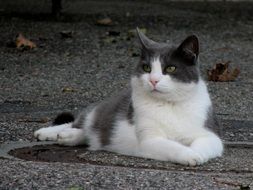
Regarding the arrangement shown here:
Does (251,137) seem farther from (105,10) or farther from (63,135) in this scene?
(105,10)

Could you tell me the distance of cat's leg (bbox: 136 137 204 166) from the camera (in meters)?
4.88

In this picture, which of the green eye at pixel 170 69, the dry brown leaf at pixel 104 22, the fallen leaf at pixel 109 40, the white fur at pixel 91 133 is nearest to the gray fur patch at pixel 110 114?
the white fur at pixel 91 133

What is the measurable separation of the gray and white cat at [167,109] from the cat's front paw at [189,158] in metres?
0.08

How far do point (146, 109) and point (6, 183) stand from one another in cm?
141

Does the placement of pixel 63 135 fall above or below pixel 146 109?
below

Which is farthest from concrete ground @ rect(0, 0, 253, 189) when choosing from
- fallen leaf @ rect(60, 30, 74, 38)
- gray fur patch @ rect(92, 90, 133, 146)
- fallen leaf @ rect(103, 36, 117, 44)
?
gray fur patch @ rect(92, 90, 133, 146)

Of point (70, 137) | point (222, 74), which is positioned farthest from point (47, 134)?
point (222, 74)

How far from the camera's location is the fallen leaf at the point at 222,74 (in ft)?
28.7

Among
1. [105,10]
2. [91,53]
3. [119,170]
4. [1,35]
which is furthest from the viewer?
[105,10]

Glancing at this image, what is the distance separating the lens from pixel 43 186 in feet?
13.6

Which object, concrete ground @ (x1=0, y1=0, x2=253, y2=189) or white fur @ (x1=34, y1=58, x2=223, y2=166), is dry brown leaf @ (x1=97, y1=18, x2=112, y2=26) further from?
white fur @ (x1=34, y1=58, x2=223, y2=166)

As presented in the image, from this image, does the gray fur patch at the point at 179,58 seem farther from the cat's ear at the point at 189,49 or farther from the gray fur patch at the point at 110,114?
the gray fur patch at the point at 110,114

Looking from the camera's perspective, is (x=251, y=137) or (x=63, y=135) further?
(x=251, y=137)

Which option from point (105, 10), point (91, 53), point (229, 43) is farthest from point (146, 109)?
point (105, 10)
